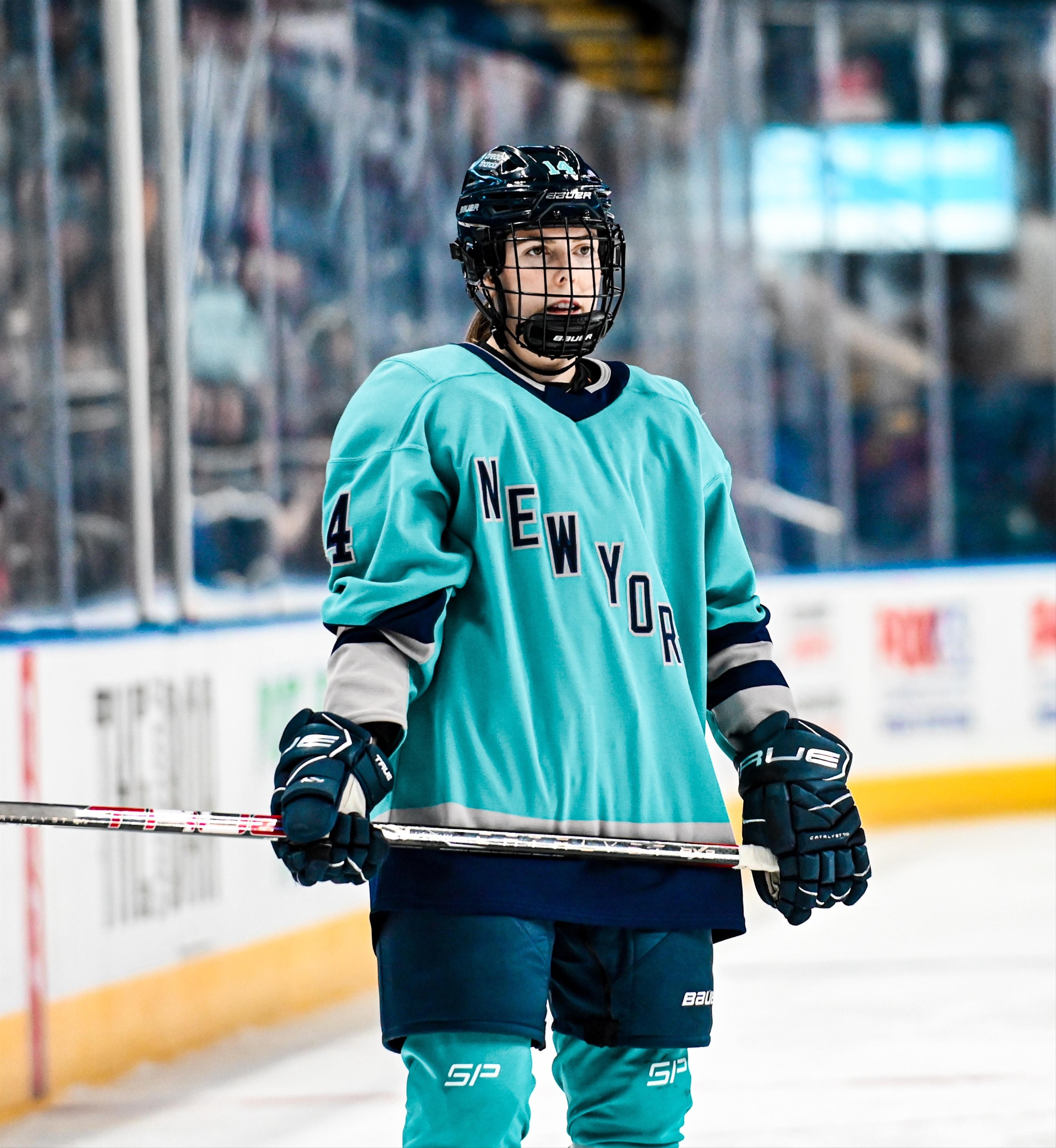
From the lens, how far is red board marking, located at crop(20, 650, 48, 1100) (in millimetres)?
3428

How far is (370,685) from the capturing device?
1717 millimetres

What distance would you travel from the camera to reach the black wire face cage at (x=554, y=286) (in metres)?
1.81

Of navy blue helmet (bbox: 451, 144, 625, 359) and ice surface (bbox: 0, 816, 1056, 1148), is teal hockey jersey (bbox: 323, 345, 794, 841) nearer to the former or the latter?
navy blue helmet (bbox: 451, 144, 625, 359)

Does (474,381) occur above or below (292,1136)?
above

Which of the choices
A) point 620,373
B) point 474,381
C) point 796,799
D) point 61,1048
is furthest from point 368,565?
point 61,1048

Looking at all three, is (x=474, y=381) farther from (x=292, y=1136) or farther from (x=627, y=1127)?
(x=292, y=1136)

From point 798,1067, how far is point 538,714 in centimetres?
197

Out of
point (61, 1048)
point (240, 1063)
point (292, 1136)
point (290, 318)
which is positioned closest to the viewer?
point (292, 1136)

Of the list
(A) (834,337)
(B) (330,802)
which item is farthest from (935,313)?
(B) (330,802)

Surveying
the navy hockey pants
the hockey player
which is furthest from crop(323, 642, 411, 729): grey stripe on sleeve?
the navy hockey pants

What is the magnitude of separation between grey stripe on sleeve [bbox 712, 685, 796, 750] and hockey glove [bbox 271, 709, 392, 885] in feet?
1.17

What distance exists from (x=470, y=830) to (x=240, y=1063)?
2144 mm

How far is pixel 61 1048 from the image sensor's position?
3480 mm

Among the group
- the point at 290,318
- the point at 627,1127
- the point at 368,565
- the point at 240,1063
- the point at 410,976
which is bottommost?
the point at 240,1063
